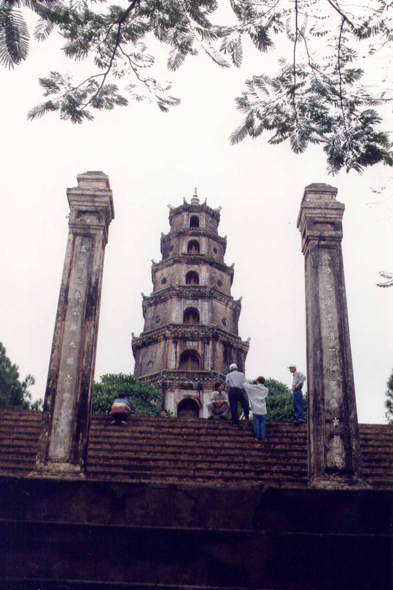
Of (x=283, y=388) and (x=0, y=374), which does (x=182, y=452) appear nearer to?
(x=0, y=374)

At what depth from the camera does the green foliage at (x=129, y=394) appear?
80.1 feet

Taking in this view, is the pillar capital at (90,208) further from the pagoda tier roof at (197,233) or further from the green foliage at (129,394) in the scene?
the pagoda tier roof at (197,233)

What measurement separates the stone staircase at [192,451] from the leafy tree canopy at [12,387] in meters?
14.2

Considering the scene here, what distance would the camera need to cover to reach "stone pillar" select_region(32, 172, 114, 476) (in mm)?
5602

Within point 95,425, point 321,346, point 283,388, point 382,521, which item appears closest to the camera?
point 382,521

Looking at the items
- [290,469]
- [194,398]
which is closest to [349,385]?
[290,469]

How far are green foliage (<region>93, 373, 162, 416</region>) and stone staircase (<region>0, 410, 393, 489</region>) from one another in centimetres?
1493

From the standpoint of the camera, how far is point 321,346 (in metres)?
5.98

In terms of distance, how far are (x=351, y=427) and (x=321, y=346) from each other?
0.93 metres

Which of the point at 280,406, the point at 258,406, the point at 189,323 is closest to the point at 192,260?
the point at 189,323

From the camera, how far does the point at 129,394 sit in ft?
83.4

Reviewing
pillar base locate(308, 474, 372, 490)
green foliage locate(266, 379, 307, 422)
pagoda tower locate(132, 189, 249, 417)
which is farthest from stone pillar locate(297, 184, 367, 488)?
pagoda tower locate(132, 189, 249, 417)

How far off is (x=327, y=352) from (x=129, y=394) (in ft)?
66.9

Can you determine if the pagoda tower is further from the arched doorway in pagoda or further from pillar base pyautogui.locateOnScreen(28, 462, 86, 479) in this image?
pillar base pyautogui.locateOnScreen(28, 462, 86, 479)
